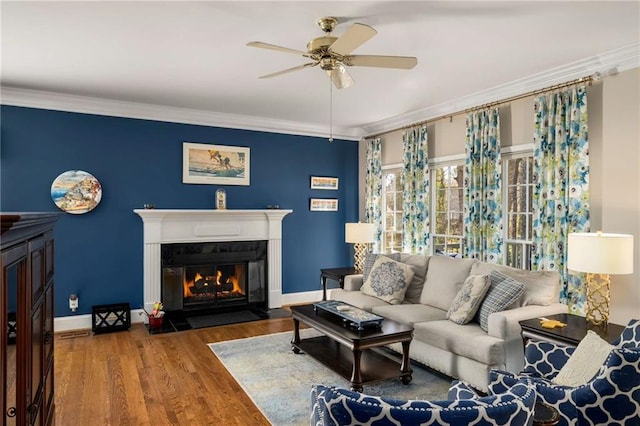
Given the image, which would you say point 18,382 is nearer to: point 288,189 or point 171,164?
point 171,164

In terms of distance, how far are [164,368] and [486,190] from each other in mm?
3830

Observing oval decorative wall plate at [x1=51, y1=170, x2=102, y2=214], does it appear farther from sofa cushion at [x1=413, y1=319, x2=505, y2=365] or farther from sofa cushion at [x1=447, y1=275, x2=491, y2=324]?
sofa cushion at [x1=447, y1=275, x2=491, y2=324]

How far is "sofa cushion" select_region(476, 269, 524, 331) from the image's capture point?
3.63 meters

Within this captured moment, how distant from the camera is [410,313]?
4219 mm

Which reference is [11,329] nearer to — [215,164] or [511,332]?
[511,332]

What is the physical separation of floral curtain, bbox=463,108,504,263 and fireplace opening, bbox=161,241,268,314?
299 cm

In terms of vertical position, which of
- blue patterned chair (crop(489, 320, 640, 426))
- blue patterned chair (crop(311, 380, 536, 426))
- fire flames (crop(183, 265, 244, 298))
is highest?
blue patterned chair (crop(311, 380, 536, 426))

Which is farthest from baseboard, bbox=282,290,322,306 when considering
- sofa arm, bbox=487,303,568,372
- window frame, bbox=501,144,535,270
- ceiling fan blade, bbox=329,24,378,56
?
ceiling fan blade, bbox=329,24,378,56

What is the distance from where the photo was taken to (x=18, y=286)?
150 centimetres

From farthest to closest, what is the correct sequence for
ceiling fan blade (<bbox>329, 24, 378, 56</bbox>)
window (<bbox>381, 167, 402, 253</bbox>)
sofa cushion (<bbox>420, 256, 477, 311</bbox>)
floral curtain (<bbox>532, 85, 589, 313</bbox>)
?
window (<bbox>381, 167, 402, 253</bbox>) < sofa cushion (<bbox>420, 256, 477, 311</bbox>) < floral curtain (<bbox>532, 85, 589, 313</bbox>) < ceiling fan blade (<bbox>329, 24, 378, 56</bbox>)

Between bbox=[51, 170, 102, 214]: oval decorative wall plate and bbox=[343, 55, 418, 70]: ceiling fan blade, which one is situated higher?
bbox=[343, 55, 418, 70]: ceiling fan blade

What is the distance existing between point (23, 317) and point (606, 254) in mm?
3550

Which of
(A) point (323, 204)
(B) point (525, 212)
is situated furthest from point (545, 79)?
(A) point (323, 204)

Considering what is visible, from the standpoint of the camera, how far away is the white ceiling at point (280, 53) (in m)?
2.86
